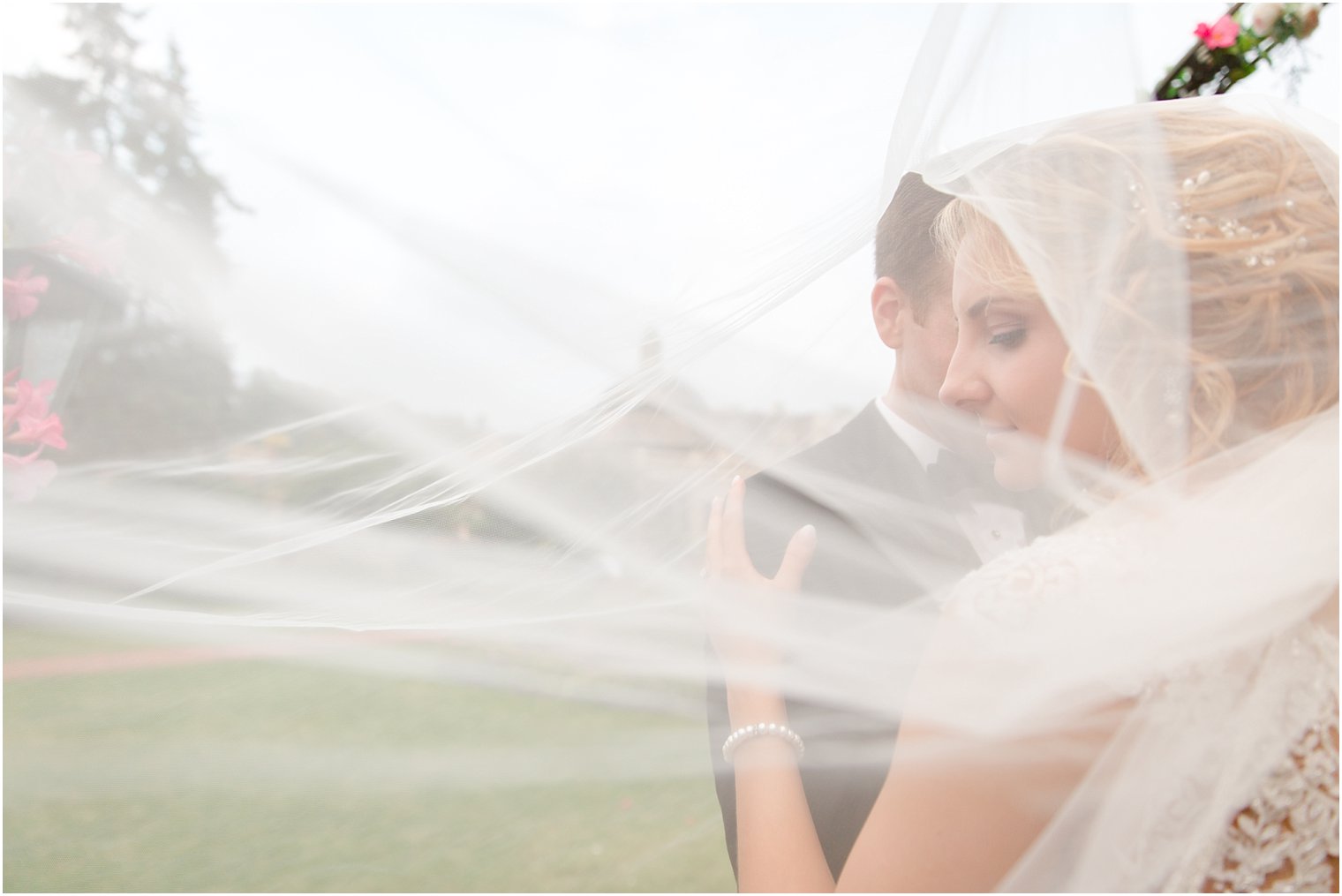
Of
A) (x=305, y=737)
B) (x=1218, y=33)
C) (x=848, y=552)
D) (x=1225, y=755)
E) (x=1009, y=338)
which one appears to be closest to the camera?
(x=1225, y=755)

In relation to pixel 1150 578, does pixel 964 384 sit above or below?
above

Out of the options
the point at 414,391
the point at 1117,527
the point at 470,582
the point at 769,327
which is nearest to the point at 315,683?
the point at 470,582

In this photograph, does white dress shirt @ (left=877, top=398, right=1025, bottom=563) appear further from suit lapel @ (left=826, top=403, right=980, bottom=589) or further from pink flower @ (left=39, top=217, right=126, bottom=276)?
pink flower @ (left=39, top=217, right=126, bottom=276)

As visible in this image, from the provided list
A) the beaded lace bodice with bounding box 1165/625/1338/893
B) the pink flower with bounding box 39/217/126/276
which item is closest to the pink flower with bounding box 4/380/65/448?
the pink flower with bounding box 39/217/126/276

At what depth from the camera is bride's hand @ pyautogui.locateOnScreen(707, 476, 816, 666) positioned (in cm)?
101

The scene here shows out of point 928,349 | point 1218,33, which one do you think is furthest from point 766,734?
point 1218,33

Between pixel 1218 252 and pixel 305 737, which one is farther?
pixel 305 737

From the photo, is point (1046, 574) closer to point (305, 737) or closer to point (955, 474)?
point (955, 474)

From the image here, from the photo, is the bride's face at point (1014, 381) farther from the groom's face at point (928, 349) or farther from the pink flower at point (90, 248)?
the pink flower at point (90, 248)

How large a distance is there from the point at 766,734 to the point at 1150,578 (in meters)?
0.45

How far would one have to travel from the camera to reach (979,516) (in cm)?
107

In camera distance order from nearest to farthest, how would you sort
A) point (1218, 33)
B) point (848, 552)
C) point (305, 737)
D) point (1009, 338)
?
point (1009, 338) < point (848, 552) < point (305, 737) < point (1218, 33)

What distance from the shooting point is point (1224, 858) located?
79cm

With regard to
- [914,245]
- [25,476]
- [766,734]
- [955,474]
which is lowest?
[766,734]
